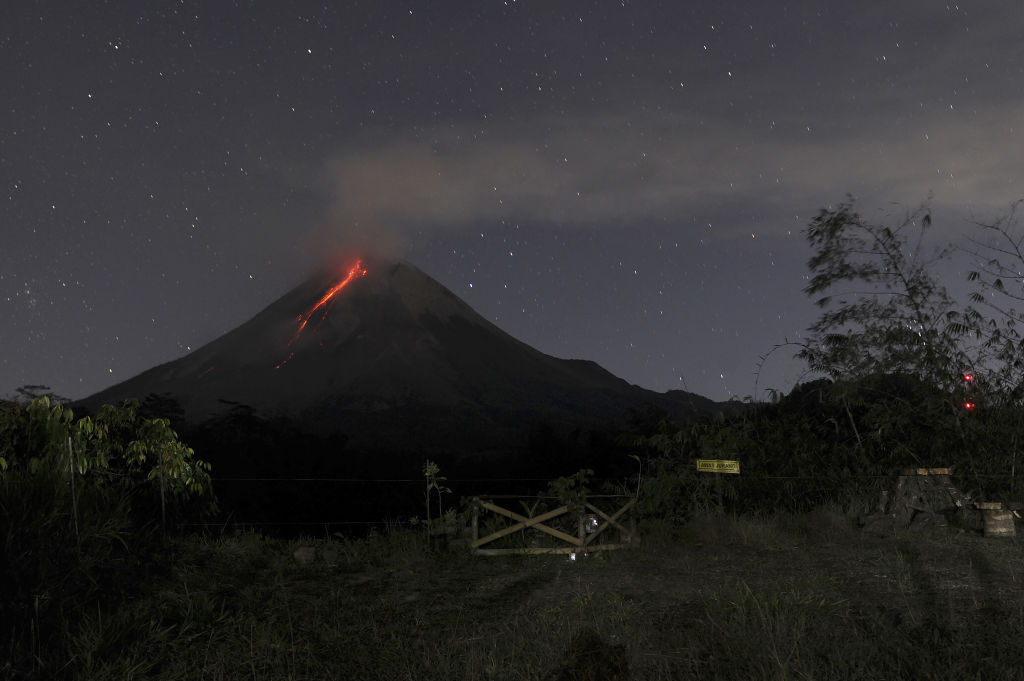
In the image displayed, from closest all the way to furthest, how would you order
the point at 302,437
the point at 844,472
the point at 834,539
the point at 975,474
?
1. the point at 834,539
2. the point at 975,474
3. the point at 844,472
4. the point at 302,437

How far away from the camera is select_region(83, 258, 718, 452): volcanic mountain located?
3915 inches

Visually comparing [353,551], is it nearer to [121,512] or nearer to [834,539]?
[121,512]

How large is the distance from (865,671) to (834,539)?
18.7 feet

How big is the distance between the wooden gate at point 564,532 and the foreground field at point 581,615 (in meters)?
0.36

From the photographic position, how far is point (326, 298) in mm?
160750

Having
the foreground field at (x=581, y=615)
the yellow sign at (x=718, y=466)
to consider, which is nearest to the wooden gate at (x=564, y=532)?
the foreground field at (x=581, y=615)

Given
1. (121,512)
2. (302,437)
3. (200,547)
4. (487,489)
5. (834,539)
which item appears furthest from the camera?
(302,437)

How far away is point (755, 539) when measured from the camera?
1018 centimetres

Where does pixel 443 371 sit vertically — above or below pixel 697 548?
above

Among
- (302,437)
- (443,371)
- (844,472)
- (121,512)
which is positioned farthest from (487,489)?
(443,371)

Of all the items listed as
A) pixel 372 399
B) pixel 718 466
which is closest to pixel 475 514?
pixel 718 466

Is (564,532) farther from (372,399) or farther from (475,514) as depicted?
(372,399)

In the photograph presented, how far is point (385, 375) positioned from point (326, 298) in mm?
45087

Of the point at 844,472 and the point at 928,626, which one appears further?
the point at 844,472
